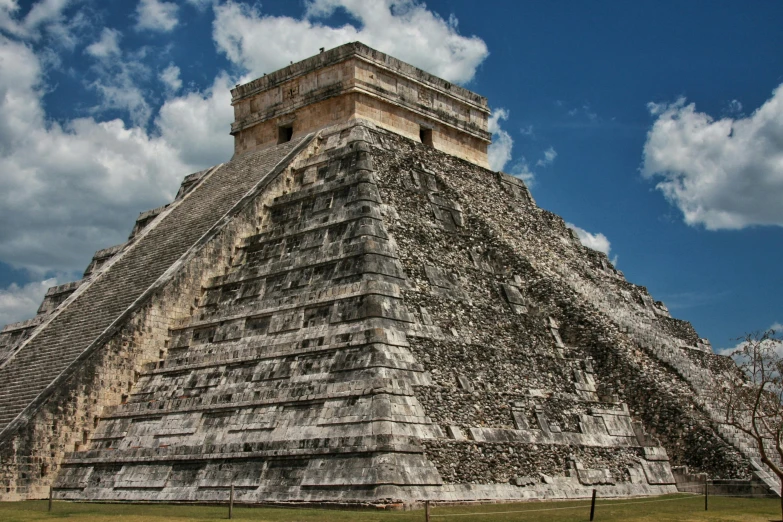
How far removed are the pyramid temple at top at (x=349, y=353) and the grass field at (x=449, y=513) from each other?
63 cm

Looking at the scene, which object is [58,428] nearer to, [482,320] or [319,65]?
[482,320]

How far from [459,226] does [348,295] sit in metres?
5.04

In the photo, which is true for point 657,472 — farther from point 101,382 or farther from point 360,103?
point 360,103

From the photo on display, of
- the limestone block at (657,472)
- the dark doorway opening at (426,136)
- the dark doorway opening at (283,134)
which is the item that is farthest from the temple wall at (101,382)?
the limestone block at (657,472)

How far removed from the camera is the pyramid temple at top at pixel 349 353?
14.5 m

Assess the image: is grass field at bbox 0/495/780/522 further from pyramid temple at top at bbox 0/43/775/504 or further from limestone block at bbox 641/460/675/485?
limestone block at bbox 641/460/675/485

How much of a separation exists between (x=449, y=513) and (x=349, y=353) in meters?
3.35

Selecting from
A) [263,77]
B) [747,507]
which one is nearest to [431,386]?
[747,507]

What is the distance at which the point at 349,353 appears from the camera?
14.9 metres

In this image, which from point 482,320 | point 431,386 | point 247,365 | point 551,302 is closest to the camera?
point 431,386

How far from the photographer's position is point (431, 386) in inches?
597

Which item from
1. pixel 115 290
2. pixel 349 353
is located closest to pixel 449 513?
pixel 349 353

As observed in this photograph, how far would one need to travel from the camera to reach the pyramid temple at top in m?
14.5

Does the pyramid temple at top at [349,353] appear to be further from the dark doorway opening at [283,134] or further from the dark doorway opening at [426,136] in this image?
the dark doorway opening at [426,136]
